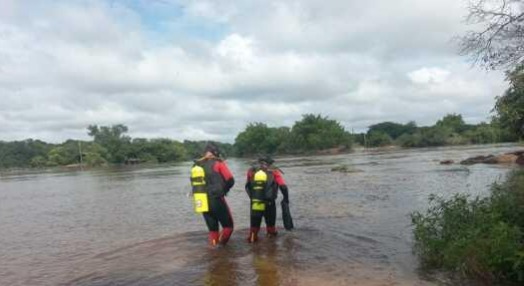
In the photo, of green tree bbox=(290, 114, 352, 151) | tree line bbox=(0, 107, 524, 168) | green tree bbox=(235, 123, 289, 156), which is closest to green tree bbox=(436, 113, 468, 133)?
tree line bbox=(0, 107, 524, 168)

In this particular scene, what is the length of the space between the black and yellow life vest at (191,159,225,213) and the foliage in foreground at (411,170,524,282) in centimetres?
431

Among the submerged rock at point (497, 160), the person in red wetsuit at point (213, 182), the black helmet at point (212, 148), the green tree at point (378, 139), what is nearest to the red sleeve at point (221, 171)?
the person in red wetsuit at point (213, 182)

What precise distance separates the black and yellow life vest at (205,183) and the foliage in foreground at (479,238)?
431 cm

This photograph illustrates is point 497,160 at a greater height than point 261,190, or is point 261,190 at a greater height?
point 261,190

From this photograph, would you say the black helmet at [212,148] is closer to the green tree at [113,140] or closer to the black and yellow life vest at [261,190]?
the black and yellow life vest at [261,190]

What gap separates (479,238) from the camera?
9.06m

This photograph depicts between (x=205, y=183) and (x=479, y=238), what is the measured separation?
589 cm

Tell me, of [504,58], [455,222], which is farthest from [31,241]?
[504,58]

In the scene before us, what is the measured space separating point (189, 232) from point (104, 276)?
4705 mm

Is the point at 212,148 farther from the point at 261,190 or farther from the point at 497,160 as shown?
the point at 497,160

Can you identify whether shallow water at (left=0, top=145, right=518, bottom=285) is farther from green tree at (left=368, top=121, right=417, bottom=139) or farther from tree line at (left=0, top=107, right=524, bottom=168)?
green tree at (left=368, top=121, right=417, bottom=139)

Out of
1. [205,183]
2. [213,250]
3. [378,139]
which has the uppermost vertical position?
[378,139]

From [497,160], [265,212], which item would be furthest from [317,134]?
[265,212]

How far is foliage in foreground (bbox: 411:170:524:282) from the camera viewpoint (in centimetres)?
852
